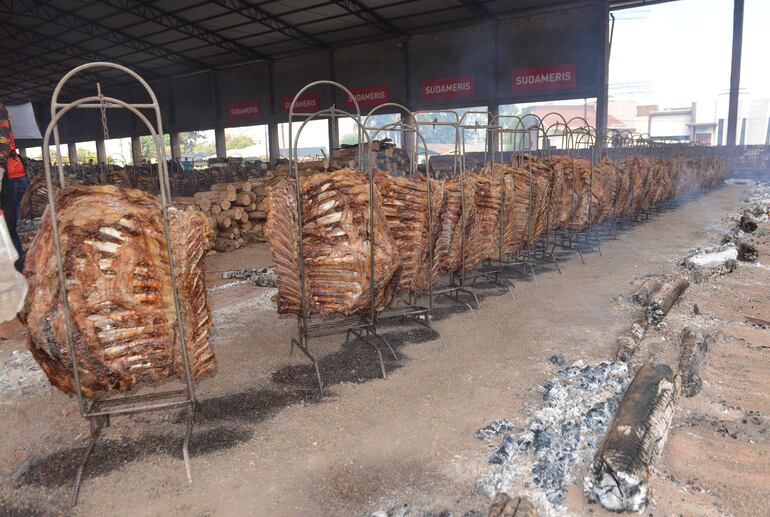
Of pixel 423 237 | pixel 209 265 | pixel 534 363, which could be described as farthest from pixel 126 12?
pixel 534 363

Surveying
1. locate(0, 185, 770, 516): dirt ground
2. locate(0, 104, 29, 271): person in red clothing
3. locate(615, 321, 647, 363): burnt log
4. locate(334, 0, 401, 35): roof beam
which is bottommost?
locate(0, 185, 770, 516): dirt ground

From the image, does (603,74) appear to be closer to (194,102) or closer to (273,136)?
(273,136)

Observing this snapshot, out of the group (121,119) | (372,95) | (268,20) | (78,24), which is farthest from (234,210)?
(121,119)

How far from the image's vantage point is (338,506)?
3105 mm

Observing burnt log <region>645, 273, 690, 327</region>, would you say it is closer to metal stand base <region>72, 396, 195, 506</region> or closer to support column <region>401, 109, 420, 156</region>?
support column <region>401, 109, 420, 156</region>

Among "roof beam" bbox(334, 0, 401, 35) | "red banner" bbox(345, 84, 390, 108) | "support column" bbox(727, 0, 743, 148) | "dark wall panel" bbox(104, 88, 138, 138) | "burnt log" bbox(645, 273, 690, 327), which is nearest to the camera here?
"burnt log" bbox(645, 273, 690, 327)

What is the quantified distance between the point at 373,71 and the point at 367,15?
3.18m

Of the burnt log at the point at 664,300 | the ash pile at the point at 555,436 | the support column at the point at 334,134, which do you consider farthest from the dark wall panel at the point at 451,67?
the ash pile at the point at 555,436

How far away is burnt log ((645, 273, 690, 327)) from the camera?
20.6ft

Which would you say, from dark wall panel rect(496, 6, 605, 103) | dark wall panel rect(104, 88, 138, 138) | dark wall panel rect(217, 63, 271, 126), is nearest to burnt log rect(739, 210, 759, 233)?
dark wall panel rect(496, 6, 605, 103)

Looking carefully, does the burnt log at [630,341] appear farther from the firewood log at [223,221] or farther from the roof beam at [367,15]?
the roof beam at [367,15]

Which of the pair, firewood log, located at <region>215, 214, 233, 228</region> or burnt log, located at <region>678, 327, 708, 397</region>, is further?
firewood log, located at <region>215, 214, 233, 228</region>

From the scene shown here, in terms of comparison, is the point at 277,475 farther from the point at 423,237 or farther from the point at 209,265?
the point at 209,265

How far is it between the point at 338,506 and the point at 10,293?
2753 mm
